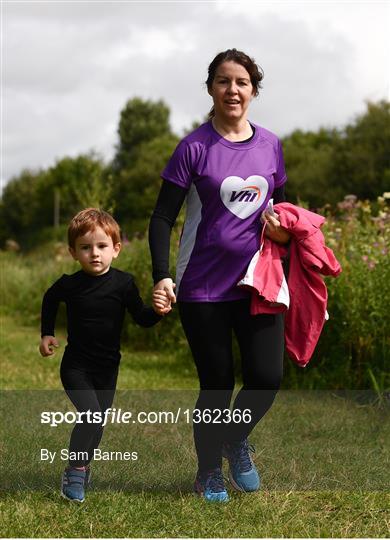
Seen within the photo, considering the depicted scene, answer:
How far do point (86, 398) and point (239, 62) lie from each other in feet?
5.27

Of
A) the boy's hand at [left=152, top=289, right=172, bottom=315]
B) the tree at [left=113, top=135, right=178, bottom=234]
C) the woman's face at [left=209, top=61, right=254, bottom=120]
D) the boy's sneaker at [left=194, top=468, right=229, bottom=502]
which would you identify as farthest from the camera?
the tree at [left=113, top=135, right=178, bottom=234]

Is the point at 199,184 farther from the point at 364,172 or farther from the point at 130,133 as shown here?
the point at 130,133

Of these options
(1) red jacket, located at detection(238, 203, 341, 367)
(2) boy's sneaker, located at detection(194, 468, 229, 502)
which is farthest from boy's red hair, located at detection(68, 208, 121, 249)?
(2) boy's sneaker, located at detection(194, 468, 229, 502)

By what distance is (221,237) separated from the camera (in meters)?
3.52

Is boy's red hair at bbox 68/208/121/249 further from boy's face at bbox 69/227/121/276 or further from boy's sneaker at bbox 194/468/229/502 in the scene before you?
boy's sneaker at bbox 194/468/229/502

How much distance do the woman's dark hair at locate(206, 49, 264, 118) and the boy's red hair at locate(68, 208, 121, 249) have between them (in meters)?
0.75

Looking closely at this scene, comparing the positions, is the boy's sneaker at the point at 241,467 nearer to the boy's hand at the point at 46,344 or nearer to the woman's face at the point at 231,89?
the boy's hand at the point at 46,344

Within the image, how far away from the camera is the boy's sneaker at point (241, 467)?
12.2ft

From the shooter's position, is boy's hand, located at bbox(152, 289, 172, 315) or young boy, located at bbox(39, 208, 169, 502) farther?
young boy, located at bbox(39, 208, 169, 502)

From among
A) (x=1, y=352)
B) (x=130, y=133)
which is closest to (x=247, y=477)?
(x=1, y=352)

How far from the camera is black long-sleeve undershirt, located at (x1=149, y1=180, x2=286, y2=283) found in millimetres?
3523

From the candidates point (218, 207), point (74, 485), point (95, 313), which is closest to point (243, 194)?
point (218, 207)

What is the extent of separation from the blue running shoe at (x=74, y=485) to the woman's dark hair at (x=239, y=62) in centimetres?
181

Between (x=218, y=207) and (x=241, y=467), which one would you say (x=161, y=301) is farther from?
(x=241, y=467)
